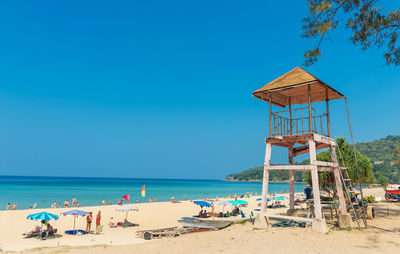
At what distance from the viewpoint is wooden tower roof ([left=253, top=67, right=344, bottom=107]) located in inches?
528

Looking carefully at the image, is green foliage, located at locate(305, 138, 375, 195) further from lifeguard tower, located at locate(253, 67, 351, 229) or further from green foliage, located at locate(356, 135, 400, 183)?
green foliage, located at locate(356, 135, 400, 183)

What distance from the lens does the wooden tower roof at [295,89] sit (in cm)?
1342

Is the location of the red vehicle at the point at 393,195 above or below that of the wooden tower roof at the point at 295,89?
below

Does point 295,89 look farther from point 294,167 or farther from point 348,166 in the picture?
point 348,166

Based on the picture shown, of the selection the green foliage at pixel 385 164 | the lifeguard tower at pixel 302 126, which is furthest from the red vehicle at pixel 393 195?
the green foliage at pixel 385 164

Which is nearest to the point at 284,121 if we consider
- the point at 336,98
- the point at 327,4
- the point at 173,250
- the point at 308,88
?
the point at 308,88

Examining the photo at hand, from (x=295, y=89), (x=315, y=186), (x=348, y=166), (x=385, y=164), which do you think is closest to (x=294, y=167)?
(x=315, y=186)

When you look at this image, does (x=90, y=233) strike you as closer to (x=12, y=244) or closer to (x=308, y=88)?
(x=12, y=244)

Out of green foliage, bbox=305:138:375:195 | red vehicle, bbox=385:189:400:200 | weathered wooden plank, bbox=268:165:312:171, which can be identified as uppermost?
green foliage, bbox=305:138:375:195

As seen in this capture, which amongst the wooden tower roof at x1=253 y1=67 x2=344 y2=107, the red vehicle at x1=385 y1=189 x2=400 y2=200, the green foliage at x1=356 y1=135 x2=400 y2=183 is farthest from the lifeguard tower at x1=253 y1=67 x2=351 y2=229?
the green foliage at x1=356 y1=135 x2=400 y2=183

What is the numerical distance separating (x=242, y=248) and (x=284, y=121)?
272 inches

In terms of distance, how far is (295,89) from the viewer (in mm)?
14250

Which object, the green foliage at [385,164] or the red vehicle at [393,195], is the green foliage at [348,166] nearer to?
the red vehicle at [393,195]

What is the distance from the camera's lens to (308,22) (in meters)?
11.7
